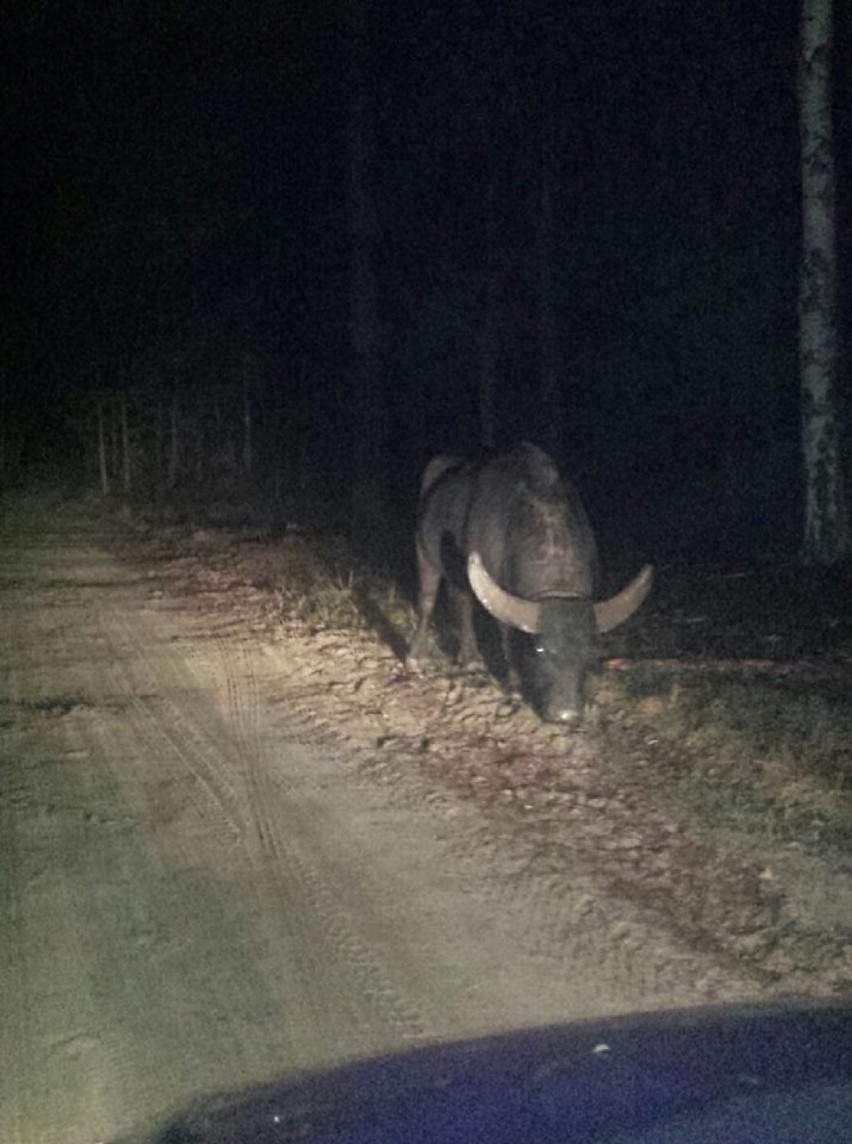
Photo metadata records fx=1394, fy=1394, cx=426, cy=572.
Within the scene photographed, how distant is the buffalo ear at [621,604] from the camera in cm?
1012

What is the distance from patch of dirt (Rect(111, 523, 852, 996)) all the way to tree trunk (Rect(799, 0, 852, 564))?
2.66m

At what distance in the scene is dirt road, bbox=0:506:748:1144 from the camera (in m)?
5.07

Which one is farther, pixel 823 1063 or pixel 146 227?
pixel 146 227

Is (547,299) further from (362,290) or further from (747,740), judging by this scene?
(747,740)

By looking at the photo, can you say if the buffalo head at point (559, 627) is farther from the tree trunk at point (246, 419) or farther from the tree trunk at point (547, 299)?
the tree trunk at point (547, 299)

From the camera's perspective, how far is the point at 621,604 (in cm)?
1020

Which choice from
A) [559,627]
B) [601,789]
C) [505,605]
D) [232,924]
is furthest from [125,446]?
[232,924]

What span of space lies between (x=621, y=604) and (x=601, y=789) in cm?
220

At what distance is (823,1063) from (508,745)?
20.4ft

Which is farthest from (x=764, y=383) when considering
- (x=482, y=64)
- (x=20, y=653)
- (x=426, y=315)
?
(x=20, y=653)

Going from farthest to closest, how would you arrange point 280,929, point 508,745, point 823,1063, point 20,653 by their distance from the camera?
point 20,653 < point 508,745 < point 280,929 < point 823,1063

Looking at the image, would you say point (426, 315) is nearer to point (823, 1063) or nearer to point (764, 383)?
point (764, 383)

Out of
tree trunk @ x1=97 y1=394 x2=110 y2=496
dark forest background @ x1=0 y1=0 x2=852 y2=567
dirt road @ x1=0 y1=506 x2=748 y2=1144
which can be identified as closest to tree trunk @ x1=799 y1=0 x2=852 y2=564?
dark forest background @ x1=0 y1=0 x2=852 y2=567

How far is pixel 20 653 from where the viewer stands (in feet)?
37.3
